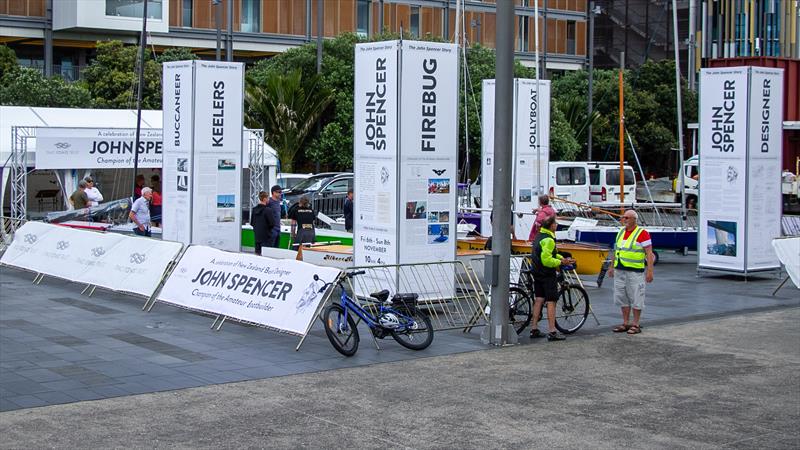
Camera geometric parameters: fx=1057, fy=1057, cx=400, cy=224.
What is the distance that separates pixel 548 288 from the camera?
14.1 meters

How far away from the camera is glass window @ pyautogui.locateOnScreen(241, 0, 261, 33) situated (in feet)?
194

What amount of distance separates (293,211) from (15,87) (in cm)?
2109

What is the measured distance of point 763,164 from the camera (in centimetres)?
2078

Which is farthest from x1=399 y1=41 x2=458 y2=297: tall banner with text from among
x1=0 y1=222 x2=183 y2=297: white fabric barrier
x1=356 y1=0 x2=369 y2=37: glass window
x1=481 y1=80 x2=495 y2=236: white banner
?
x1=356 y1=0 x2=369 y2=37: glass window

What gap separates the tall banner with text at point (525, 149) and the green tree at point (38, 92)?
19.4 metres

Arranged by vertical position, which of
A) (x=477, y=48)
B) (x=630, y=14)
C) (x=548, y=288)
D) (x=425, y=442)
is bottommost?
(x=425, y=442)

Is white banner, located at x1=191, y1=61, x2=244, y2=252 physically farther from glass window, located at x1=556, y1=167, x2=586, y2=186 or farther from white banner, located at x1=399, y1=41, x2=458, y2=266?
glass window, located at x1=556, y1=167, x2=586, y2=186

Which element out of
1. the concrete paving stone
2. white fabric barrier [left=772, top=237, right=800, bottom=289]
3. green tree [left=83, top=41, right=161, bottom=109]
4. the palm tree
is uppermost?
green tree [left=83, top=41, right=161, bottom=109]

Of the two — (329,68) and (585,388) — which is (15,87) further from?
(585,388)

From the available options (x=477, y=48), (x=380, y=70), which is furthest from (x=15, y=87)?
(x=380, y=70)

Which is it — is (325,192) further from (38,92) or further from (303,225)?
(38,92)

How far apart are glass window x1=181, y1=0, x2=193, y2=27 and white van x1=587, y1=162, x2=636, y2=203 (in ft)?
89.7

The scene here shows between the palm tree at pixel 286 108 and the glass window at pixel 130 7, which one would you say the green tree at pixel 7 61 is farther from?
the palm tree at pixel 286 108

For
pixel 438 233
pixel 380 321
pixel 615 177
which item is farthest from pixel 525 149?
pixel 615 177
